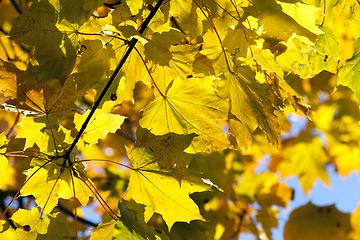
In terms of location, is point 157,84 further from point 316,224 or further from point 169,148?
point 316,224

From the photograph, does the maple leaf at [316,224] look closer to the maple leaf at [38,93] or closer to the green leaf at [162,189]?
the green leaf at [162,189]

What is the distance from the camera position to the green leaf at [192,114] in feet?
3.43

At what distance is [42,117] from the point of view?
1246 mm

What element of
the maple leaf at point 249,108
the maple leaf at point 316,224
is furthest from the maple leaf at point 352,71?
the maple leaf at point 316,224

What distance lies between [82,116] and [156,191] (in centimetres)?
44

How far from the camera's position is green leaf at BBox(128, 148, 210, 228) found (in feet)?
3.80

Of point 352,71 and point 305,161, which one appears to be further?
point 305,161

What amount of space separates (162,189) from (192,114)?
333mm

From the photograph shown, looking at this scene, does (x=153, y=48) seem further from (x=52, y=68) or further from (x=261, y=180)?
(x=261, y=180)

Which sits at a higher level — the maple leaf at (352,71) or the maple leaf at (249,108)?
the maple leaf at (352,71)

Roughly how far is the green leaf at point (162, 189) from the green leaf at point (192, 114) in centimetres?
18

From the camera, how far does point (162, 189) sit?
1.18 m

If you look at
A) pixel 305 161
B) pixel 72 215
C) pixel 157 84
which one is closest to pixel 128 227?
pixel 157 84

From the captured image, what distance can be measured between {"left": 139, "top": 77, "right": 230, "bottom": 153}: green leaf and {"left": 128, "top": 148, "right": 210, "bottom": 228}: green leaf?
0.18m
